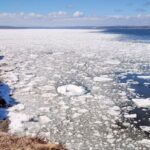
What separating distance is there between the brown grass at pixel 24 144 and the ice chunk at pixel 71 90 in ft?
21.6

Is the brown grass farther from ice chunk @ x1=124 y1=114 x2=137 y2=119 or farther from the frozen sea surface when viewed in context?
ice chunk @ x1=124 y1=114 x2=137 y2=119

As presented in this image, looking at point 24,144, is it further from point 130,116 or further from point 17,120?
point 130,116

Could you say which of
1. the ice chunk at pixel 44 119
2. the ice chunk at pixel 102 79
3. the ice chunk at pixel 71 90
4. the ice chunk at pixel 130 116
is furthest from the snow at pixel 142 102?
the ice chunk at pixel 102 79

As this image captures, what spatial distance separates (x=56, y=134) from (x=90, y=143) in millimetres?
1301

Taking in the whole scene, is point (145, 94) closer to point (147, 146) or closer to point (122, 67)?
point (147, 146)

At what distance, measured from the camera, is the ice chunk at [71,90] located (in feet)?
53.0

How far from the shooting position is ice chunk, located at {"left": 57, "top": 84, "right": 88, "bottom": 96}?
1614 centimetres

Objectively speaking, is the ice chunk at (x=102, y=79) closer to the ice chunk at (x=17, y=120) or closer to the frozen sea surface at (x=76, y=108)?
the frozen sea surface at (x=76, y=108)

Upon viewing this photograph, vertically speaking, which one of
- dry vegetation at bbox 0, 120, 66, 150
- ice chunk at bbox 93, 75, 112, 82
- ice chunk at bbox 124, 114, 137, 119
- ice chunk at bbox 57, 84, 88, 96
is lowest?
ice chunk at bbox 93, 75, 112, 82

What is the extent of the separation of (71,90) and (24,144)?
26.6 ft

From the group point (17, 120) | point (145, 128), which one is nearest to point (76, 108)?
point (17, 120)

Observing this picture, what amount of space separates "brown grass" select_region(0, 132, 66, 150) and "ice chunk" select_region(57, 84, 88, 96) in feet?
21.6

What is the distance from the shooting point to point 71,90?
1669 cm

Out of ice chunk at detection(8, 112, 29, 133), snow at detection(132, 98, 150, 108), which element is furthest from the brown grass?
snow at detection(132, 98, 150, 108)
